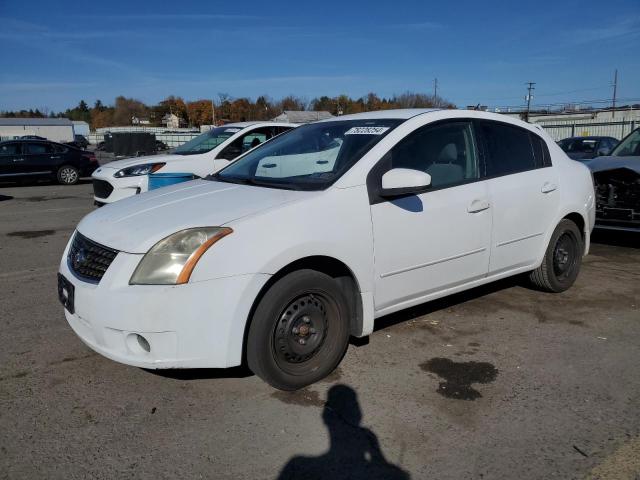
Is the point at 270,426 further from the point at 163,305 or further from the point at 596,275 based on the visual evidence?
the point at 596,275

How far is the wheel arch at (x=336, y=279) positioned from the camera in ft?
9.92

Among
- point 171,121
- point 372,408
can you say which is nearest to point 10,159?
point 372,408

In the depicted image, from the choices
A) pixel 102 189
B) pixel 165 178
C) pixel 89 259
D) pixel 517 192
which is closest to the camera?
pixel 89 259

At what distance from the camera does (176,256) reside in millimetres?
2869

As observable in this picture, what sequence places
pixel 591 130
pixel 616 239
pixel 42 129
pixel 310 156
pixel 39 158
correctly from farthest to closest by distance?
pixel 42 129, pixel 591 130, pixel 39 158, pixel 616 239, pixel 310 156

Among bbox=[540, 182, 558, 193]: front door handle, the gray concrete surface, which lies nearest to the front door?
the gray concrete surface

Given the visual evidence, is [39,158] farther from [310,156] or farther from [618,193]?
[618,193]

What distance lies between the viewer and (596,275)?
19.2 feet

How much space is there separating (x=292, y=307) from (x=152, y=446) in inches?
41.1

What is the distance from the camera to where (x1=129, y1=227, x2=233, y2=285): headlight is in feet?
A: 9.27

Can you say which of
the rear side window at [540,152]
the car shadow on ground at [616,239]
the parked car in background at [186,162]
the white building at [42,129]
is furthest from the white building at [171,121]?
the rear side window at [540,152]

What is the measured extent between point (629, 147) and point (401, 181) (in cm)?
598

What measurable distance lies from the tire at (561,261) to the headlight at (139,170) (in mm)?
5915

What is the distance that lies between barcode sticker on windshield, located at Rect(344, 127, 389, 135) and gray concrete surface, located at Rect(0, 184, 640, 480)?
154 cm
